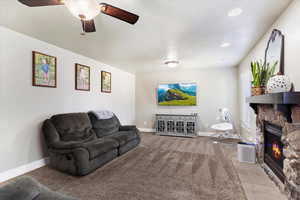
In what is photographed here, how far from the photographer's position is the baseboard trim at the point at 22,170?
229 cm

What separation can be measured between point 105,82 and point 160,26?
2.84m

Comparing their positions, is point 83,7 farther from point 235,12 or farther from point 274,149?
point 274,149

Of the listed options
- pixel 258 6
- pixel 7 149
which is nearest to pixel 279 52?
pixel 258 6

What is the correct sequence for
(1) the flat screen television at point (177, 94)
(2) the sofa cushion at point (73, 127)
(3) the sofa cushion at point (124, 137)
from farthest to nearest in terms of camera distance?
1. (1) the flat screen television at point (177, 94)
2. (3) the sofa cushion at point (124, 137)
3. (2) the sofa cushion at point (73, 127)

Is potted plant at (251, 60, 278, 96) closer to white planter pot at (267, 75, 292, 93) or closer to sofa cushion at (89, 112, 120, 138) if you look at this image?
white planter pot at (267, 75, 292, 93)

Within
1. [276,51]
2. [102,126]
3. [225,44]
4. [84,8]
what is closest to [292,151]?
[276,51]

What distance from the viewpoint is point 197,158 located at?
3.15 meters

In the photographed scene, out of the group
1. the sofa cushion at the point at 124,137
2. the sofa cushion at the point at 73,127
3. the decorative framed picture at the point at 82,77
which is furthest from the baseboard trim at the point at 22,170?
the decorative framed picture at the point at 82,77

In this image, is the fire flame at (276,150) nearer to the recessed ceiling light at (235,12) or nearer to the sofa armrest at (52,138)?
the recessed ceiling light at (235,12)

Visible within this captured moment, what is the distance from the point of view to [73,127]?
302cm

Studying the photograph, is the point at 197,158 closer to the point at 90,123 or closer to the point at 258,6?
the point at 90,123

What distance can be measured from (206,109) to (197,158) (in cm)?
259

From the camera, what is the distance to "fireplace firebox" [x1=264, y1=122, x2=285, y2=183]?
81.3 inches

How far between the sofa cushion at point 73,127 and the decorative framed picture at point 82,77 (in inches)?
31.0
